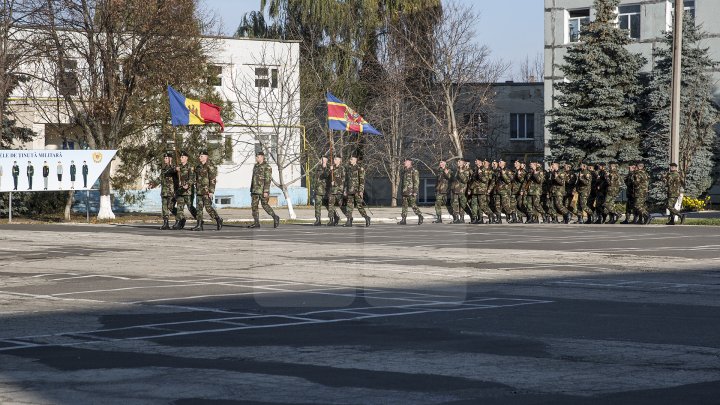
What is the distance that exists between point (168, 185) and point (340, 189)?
17.7 ft

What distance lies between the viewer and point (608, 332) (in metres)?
10.9

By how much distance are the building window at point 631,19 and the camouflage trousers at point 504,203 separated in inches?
760

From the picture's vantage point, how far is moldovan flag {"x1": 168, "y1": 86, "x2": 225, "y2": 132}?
34.5 metres

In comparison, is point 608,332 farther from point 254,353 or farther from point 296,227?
point 296,227

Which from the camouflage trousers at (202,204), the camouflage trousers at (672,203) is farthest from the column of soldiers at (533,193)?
the camouflage trousers at (202,204)

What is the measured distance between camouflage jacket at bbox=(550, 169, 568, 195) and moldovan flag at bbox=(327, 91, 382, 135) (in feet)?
21.7

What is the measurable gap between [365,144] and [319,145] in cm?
273

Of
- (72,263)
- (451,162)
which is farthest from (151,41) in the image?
(451,162)

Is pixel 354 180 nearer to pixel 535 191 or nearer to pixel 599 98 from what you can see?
pixel 535 191

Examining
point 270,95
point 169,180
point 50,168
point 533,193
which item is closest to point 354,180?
point 169,180

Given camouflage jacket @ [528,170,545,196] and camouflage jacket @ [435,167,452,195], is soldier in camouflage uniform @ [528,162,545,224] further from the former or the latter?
camouflage jacket @ [435,167,452,195]

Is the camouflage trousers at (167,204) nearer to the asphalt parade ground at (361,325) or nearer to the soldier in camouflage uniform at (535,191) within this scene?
the asphalt parade ground at (361,325)

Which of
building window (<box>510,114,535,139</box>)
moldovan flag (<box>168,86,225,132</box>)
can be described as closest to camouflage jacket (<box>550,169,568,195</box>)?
moldovan flag (<box>168,86,225,132</box>)

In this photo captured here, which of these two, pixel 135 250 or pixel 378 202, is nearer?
pixel 135 250
